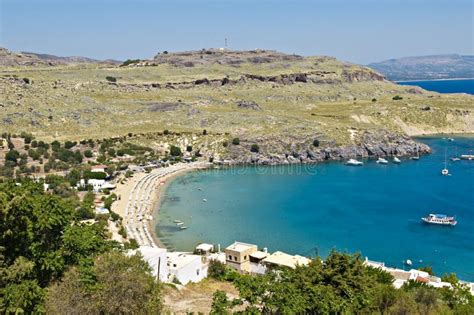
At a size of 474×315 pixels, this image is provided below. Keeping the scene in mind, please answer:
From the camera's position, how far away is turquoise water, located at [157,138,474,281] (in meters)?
42.8

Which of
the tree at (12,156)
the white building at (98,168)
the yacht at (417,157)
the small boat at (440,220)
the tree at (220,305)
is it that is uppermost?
the tree at (12,156)

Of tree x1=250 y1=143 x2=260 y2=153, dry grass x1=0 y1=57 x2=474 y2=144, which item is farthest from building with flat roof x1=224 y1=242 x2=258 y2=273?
dry grass x1=0 y1=57 x2=474 y2=144

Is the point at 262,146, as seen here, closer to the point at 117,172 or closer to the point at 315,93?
the point at 117,172

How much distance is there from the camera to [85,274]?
18.9 m

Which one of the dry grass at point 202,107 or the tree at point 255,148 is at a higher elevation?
the dry grass at point 202,107

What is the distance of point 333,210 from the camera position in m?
53.8

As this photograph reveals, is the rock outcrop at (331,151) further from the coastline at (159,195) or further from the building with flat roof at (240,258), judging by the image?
the building with flat roof at (240,258)

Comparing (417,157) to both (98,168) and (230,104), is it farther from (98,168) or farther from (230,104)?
(98,168)

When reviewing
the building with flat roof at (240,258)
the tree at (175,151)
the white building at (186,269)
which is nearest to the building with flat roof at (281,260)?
the building with flat roof at (240,258)

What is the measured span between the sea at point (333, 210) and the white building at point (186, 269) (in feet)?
27.0

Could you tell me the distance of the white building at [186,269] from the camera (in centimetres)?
3113

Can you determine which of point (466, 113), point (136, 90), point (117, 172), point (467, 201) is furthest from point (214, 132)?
point (466, 113)

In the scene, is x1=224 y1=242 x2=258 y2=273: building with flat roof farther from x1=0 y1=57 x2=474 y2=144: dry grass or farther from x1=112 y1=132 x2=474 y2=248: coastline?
x1=0 y1=57 x2=474 y2=144: dry grass

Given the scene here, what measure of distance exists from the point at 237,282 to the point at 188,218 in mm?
30452
